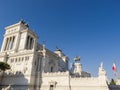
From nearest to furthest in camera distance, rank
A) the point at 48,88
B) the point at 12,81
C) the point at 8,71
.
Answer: the point at 48,88 → the point at 12,81 → the point at 8,71

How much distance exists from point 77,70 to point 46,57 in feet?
85.0

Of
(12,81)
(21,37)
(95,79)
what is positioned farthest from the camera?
(21,37)

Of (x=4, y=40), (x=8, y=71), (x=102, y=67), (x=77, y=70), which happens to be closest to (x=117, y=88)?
(x=102, y=67)

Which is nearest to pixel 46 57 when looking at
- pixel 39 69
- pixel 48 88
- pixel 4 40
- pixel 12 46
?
pixel 39 69

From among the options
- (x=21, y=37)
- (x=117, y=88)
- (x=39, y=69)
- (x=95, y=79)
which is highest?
(x=21, y=37)

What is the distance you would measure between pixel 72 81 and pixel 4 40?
34.7 metres

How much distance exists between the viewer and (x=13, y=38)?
54.3 m

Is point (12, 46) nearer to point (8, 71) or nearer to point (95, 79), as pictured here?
point (8, 71)

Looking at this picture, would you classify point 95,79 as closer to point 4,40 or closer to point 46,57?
point 46,57

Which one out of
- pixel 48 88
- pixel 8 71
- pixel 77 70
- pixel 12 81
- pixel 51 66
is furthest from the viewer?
pixel 77 70

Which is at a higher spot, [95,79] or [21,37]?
[21,37]

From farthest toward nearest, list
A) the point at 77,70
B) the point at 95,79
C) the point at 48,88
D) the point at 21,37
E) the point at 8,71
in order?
the point at 77,70, the point at 21,37, the point at 8,71, the point at 48,88, the point at 95,79

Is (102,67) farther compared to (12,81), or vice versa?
(12,81)

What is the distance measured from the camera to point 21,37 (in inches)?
2080
